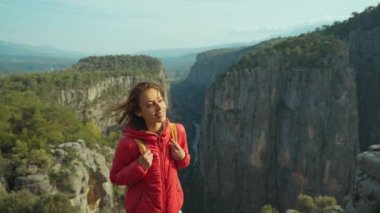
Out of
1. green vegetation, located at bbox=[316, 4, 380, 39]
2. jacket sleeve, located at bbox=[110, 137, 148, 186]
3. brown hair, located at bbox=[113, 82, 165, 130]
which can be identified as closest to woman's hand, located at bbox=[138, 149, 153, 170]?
jacket sleeve, located at bbox=[110, 137, 148, 186]

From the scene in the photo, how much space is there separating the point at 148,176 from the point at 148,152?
29 cm

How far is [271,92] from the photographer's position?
6066 cm

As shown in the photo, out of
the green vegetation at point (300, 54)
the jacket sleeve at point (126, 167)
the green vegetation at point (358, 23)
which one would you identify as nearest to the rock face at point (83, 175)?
the jacket sleeve at point (126, 167)

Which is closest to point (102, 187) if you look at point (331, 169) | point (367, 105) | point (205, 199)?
point (331, 169)

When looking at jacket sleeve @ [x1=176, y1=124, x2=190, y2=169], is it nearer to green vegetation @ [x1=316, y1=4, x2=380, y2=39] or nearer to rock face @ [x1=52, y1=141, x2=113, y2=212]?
rock face @ [x1=52, y1=141, x2=113, y2=212]

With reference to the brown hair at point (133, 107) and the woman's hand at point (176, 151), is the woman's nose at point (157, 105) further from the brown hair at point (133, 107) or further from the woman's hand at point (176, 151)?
the woman's hand at point (176, 151)

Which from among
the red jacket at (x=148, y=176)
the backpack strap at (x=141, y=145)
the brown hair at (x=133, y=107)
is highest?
the brown hair at (x=133, y=107)

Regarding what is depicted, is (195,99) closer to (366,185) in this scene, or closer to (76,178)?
(76,178)

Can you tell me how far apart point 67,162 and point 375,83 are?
45202mm

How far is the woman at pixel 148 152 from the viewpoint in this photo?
536 centimetres

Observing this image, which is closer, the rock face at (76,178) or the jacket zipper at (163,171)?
the jacket zipper at (163,171)

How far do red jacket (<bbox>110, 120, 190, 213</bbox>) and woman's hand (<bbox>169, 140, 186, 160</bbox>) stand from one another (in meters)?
0.06

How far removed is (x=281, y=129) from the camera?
5991 centimetres

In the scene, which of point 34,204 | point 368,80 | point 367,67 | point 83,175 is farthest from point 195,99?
point 34,204
